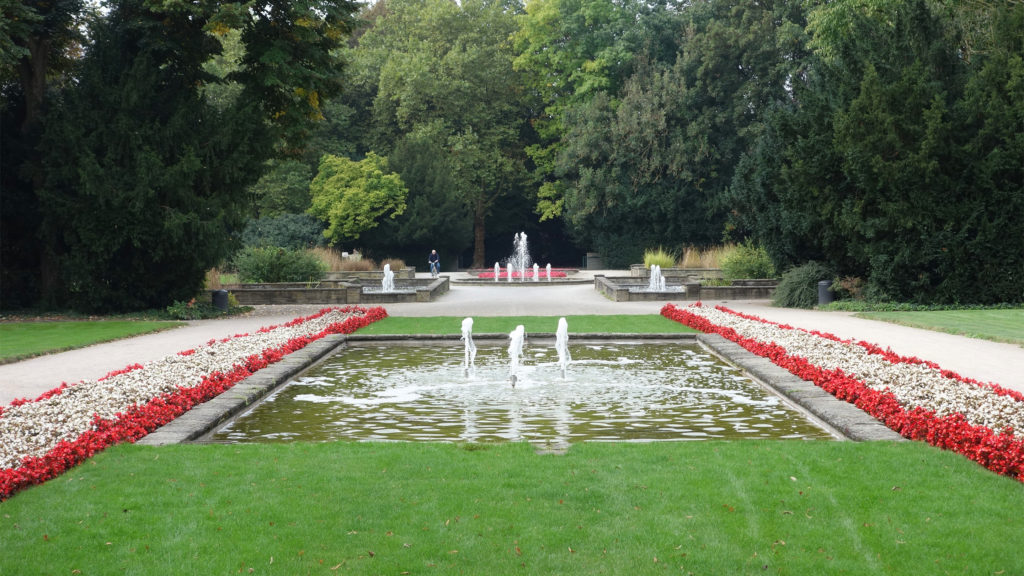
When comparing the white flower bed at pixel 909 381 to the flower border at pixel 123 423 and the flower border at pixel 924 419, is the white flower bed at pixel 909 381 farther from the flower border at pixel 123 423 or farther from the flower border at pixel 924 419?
the flower border at pixel 123 423

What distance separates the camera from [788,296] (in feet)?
76.1

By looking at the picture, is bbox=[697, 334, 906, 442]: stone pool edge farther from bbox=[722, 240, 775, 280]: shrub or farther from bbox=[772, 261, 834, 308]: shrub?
bbox=[722, 240, 775, 280]: shrub

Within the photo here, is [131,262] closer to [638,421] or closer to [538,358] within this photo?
[538,358]

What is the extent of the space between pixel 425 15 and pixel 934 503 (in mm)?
49226

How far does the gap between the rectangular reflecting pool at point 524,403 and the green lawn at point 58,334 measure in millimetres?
4362

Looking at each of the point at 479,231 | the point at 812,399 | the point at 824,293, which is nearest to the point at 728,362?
the point at 812,399

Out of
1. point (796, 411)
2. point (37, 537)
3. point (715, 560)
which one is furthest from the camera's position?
point (796, 411)

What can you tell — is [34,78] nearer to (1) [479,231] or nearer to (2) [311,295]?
(2) [311,295]

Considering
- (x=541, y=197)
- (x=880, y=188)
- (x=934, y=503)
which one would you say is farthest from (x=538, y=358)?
(x=541, y=197)

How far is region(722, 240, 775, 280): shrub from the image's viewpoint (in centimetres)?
2842

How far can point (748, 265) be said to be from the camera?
28.6m

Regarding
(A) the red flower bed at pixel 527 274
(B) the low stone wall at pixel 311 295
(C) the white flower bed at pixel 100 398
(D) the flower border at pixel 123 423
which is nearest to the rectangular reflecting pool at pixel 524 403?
(D) the flower border at pixel 123 423

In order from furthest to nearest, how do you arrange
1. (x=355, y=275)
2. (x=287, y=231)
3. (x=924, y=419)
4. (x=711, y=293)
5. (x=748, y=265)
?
(x=287, y=231), (x=355, y=275), (x=748, y=265), (x=711, y=293), (x=924, y=419)

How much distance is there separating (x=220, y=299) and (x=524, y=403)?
1426 cm
